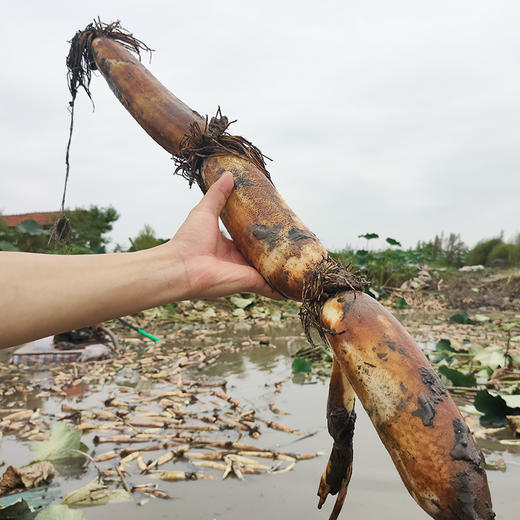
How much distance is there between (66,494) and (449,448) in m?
1.66

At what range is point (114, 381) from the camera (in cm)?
411

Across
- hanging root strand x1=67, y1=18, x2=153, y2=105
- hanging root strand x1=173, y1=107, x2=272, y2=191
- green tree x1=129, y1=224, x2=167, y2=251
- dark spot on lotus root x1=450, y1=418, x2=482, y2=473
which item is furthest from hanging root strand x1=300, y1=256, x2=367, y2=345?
green tree x1=129, y1=224, x2=167, y2=251

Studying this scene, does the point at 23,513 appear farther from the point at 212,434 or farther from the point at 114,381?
the point at 114,381

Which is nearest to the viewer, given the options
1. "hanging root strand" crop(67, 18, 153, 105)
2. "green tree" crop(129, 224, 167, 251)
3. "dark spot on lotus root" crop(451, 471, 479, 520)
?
"dark spot on lotus root" crop(451, 471, 479, 520)

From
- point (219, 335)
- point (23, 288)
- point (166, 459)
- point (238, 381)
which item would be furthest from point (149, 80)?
point (219, 335)

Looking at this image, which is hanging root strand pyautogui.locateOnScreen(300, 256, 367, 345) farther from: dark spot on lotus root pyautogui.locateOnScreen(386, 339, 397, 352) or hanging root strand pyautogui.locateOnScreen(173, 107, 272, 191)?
hanging root strand pyautogui.locateOnScreen(173, 107, 272, 191)

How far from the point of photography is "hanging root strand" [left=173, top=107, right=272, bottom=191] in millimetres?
2033

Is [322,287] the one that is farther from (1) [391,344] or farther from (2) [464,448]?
(2) [464,448]

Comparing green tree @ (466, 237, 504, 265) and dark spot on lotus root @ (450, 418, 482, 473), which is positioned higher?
green tree @ (466, 237, 504, 265)

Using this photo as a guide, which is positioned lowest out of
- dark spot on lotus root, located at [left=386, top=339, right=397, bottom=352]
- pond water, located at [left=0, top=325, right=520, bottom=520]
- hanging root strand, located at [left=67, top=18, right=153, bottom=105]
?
pond water, located at [left=0, top=325, right=520, bottom=520]

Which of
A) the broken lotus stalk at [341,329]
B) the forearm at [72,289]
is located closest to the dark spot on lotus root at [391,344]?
Result: the broken lotus stalk at [341,329]

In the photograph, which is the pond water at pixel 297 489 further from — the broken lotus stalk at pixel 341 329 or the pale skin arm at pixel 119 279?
the pale skin arm at pixel 119 279

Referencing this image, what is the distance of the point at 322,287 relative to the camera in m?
1.46

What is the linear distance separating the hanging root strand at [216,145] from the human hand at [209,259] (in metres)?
0.19
